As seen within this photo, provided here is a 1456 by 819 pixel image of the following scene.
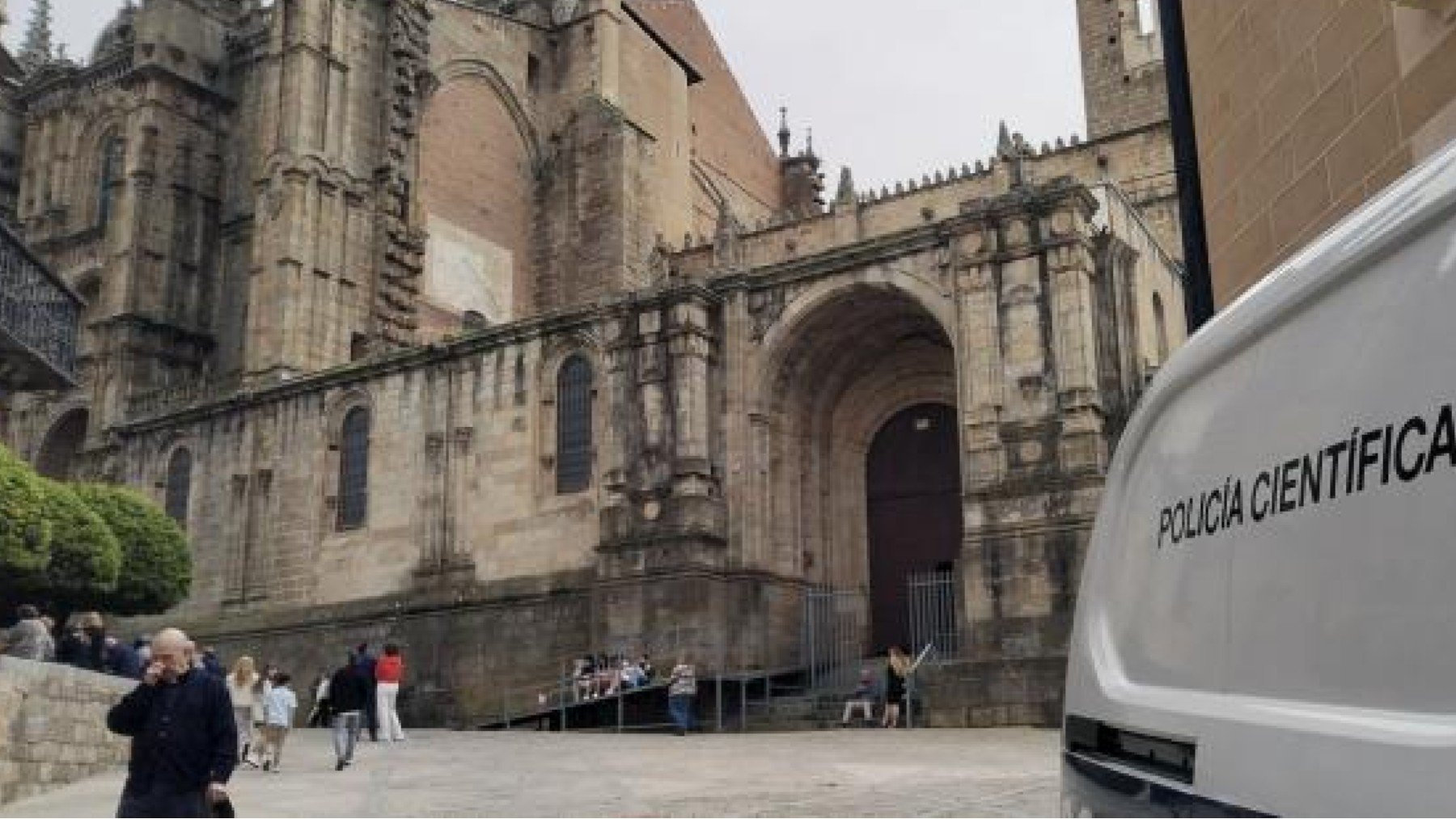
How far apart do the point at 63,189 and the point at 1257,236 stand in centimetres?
4508

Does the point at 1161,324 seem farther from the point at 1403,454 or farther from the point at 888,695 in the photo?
the point at 1403,454

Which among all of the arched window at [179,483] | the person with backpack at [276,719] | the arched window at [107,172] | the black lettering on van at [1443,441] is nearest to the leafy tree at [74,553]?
the person with backpack at [276,719]

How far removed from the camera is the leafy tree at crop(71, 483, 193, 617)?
1978 centimetres

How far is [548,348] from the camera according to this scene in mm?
24859

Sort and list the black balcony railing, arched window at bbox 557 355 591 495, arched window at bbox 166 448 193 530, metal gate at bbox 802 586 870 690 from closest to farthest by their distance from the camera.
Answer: the black balcony railing, metal gate at bbox 802 586 870 690, arched window at bbox 557 355 591 495, arched window at bbox 166 448 193 530

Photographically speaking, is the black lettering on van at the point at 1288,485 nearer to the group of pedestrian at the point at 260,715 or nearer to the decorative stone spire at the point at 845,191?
the group of pedestrian at the point at 260,715

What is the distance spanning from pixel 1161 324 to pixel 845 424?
5.83 m

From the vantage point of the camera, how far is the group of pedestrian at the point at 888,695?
59.4ft

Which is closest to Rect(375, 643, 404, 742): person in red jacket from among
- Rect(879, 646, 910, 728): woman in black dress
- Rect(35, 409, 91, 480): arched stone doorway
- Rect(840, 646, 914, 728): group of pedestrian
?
Rect(840, 646, 914, 728): group of pedestrian

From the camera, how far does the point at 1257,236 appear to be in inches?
311

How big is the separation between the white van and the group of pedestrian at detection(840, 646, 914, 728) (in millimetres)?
15502

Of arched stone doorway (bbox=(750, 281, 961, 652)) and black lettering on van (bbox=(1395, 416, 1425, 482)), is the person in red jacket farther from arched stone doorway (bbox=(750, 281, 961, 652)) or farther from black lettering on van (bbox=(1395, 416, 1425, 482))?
black lettering on van (bbox=(1395, 416, 1425, 482))

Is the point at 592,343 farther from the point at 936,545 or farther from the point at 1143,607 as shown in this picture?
the point at 1143,607

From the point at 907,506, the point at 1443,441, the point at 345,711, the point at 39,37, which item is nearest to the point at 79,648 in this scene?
the point at 345,711
